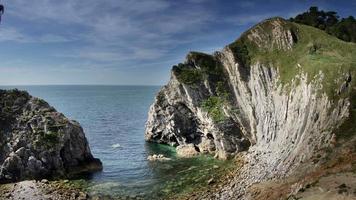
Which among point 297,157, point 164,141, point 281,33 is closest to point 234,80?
point 281,33

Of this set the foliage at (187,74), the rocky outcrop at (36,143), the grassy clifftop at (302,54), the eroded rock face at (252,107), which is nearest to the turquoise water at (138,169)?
→ the rocky outcrop at (36,143)

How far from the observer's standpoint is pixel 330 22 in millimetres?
122625

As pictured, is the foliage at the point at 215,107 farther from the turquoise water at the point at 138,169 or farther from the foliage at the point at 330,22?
the foliage at the point at 330,22

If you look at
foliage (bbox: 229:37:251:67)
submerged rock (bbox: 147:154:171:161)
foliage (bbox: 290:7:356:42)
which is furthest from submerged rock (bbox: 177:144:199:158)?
foliage (bbox: 290:7:356:42)

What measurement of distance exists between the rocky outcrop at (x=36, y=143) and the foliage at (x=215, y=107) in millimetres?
24187

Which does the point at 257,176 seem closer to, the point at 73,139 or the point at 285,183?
the point at 285,183

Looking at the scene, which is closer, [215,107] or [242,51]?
[215,107]

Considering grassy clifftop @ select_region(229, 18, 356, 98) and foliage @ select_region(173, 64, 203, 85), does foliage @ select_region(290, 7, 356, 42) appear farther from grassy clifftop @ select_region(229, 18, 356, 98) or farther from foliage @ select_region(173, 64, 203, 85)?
foliage @ select_region(173, 64, 203, 85)

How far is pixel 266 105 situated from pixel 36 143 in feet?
139

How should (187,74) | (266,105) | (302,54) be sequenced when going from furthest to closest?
(187,74)
(302,54)
(266,105)

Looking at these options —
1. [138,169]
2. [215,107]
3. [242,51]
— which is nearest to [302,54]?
[242,51]

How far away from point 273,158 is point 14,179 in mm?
40857

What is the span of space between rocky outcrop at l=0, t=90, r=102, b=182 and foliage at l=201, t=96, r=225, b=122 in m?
24.2

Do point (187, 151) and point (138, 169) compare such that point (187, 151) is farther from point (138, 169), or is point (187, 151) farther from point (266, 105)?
point (266, 105)
